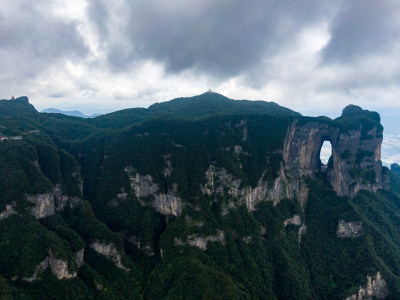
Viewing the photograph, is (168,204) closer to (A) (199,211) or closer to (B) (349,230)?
(A) (199,211)

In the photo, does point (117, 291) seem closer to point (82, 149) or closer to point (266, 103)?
point (82, 149)

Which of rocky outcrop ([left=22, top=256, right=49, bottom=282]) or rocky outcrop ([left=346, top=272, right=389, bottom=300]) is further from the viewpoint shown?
rocky outcrop ([left=346, top=272, right=389, bottom=300])

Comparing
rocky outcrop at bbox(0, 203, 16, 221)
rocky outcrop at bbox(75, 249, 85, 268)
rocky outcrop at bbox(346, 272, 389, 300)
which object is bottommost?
rocky outcrop at bbox(346, 272, 389, 300)

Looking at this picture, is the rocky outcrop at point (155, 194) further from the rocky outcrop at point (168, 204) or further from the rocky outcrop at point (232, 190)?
the rocky outcrop at point (232, 190)

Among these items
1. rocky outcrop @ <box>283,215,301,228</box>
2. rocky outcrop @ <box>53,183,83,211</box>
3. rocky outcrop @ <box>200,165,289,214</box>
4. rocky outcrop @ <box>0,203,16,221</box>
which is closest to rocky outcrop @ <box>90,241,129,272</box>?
rocky outcrop @ <box>53,183,83,211</box>

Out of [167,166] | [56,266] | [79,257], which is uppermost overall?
[167,166]

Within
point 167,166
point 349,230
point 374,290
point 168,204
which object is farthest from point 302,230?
point 167,166

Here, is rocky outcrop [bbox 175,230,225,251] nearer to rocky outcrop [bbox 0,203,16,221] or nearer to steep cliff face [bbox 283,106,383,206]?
rocky outcrop [bbox 0,203,16,221]
